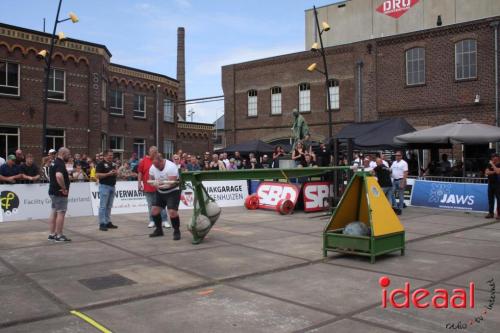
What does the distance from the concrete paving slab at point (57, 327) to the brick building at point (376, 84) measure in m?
23.9

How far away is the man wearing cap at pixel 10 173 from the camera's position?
13.9 metres

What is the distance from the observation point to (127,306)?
5719mm

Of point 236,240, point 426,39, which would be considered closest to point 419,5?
point 426,39

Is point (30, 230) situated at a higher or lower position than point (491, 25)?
lower

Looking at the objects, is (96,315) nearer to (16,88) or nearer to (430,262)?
(430,262)

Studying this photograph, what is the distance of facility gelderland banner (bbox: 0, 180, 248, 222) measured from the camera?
540 inches

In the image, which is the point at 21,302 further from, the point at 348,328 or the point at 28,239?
the point at 28,239

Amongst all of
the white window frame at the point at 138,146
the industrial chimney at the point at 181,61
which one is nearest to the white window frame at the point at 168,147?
the white window frame at the point at 138,146

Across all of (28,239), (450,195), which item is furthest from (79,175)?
(450,195)

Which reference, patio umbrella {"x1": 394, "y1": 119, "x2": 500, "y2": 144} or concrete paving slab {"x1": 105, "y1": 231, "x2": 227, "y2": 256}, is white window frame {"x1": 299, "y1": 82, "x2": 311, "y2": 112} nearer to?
patio umbrella {"x1": 394, "y1": 119, "x2": 500, "y2": 144}

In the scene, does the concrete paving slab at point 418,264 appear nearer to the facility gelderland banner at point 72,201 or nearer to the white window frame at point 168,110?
the facility gelderland banner at point 72,201

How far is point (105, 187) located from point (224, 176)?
394 centimetres

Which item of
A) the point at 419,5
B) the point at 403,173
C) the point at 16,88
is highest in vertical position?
the point at 419,5

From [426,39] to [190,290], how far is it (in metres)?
24.4
